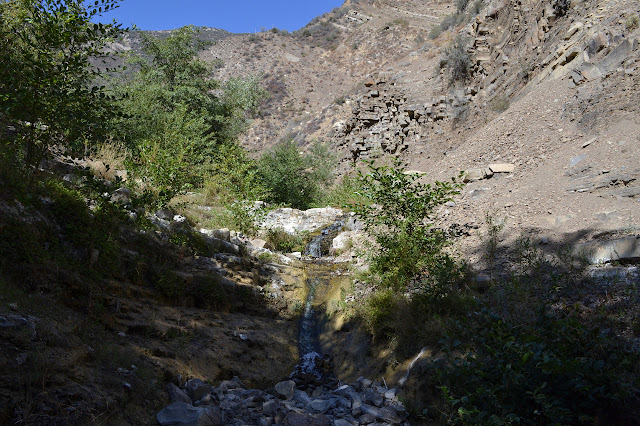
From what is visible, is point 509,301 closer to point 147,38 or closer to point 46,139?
point 46,139

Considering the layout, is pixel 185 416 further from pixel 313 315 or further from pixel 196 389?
pixel 313 315

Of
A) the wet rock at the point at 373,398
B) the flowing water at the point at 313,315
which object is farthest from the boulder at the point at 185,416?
the flowing water at the point at 313,315

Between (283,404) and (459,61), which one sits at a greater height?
(459,61)

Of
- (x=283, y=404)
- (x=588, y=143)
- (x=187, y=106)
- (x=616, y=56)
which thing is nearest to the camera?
(x=283, y=404)

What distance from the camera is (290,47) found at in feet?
149

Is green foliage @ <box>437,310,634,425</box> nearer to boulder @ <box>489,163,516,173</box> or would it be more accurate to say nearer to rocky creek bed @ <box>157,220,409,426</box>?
rocky creek bed @ <box>157,220,409,426</box>

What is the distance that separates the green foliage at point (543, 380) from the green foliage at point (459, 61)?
1541cm

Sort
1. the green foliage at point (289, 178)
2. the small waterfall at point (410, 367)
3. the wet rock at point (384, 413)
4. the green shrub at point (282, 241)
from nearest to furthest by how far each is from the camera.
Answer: the wet rock at point (384, 413) < the small waterfall at point (410, 367) < the green shrub at point (282, 241) < the green foliage at point (289, 178)

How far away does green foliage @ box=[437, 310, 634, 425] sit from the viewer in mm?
2373

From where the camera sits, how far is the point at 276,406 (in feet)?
11.5

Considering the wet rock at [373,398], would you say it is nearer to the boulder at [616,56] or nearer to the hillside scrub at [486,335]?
the hillside scrub at [486,335]

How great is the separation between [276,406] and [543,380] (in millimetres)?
2148

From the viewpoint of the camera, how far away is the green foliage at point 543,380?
2.37 metres

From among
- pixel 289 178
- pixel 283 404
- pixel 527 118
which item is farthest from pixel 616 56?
pixel 283 404
